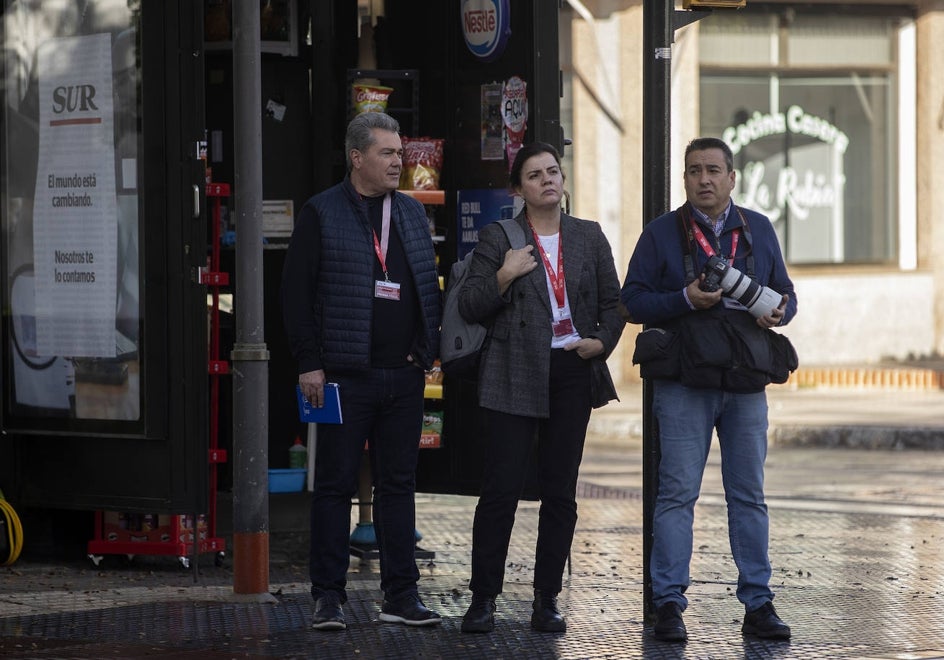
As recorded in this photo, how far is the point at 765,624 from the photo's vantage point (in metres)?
6.70

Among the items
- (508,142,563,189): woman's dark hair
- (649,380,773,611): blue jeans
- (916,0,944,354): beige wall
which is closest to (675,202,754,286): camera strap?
(649,380,773,611): blue jeans

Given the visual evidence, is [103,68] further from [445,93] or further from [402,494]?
[402,494]

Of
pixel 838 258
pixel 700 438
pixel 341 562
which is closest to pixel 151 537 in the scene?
pixel 341 562

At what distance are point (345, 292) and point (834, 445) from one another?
9908mm

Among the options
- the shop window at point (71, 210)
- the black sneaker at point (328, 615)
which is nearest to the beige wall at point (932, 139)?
the shop window at point (71, 210)

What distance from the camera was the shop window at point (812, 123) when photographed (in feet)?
69.8

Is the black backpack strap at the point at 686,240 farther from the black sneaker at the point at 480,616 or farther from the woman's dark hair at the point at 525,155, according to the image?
the black sneaker at the point at 480,616

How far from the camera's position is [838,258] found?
22.1 metres

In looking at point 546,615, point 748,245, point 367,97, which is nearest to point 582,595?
point 546,615

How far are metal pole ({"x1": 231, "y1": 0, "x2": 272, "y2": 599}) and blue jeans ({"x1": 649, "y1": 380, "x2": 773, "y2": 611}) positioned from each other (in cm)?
174

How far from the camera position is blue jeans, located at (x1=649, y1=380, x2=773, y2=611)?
6781 mm

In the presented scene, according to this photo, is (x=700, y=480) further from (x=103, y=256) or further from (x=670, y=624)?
(x=103, y=256)

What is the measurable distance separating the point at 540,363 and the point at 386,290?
69 centimetres

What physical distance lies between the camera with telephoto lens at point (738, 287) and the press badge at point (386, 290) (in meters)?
1.24
